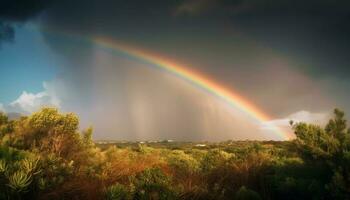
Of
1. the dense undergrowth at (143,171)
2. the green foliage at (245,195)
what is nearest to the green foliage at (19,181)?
the dense undergrowth at (143,171)

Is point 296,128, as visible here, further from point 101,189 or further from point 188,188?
point 101,189

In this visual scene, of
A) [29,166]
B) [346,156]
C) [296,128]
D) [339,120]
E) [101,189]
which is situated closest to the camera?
[29,166]

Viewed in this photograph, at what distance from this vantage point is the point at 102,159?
14562mm

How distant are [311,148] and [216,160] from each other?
14.6 ft

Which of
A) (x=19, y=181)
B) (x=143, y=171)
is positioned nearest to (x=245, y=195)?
(x=143, y=171)

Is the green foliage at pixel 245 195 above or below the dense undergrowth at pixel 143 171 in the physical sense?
below

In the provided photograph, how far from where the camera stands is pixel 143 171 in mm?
10914

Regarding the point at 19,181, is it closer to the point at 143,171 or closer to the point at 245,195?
the point at 143,171

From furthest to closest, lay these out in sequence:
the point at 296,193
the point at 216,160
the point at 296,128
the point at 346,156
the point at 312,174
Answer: the point at 216,160
the point at 296,128
the point at 312,174
the point at 296,193
the point at 346,156

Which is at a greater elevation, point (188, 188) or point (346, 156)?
point (346, 156)

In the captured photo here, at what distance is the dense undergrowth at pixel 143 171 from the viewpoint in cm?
947

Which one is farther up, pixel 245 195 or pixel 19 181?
pixel 19 181

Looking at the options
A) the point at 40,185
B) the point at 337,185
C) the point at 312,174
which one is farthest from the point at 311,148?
the point at 40,185

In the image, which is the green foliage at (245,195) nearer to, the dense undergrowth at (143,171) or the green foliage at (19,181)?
the dense undergrowth at (143,171)
